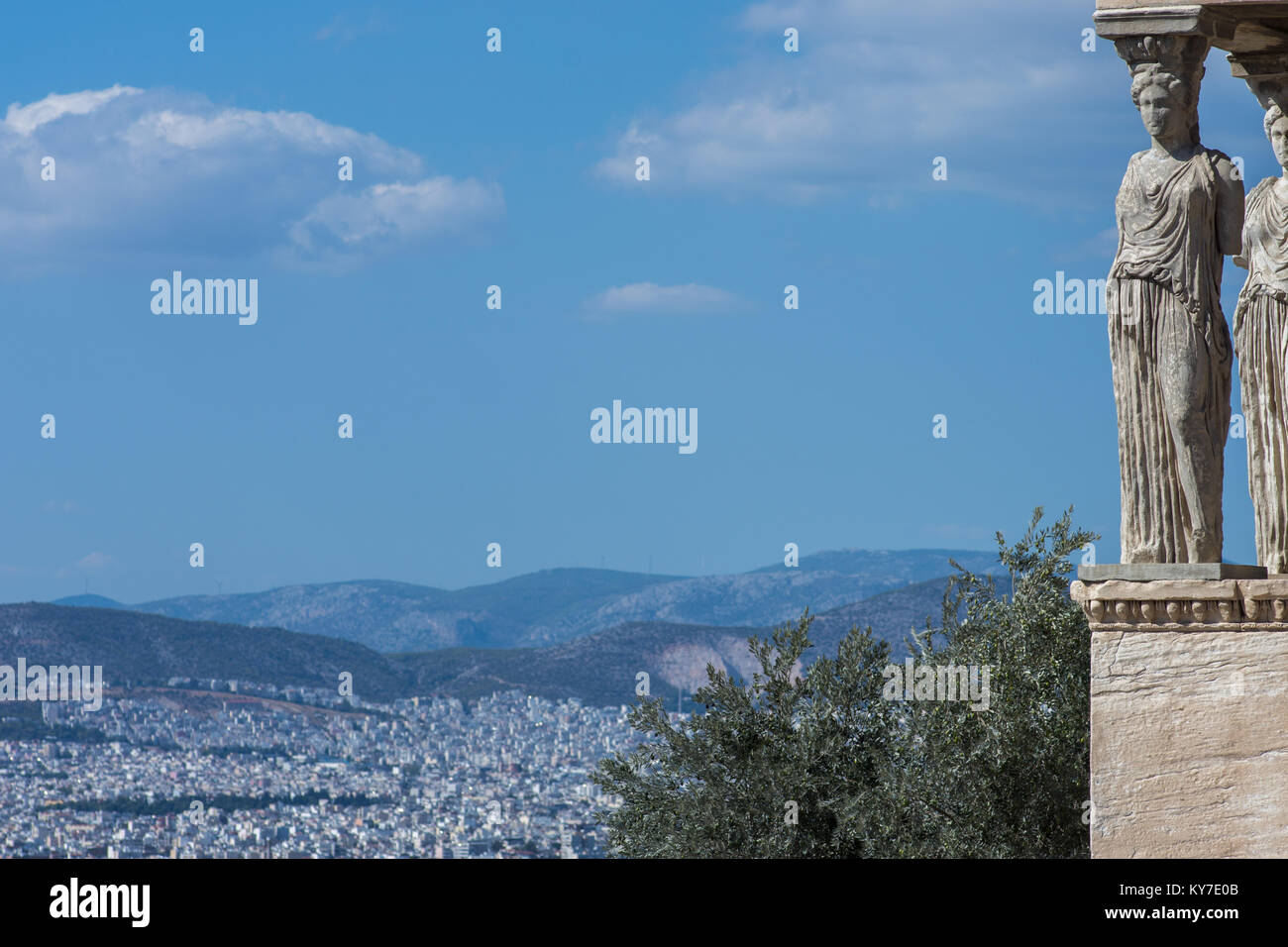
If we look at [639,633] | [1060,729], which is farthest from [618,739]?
[1060,729]

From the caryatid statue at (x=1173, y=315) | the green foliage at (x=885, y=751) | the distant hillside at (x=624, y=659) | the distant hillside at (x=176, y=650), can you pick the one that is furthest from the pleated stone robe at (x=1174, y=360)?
Result: the distant hillside at (x=176, y=650)

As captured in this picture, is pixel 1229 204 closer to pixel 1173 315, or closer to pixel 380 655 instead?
pixel 1173 315

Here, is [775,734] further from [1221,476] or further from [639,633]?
[639,633]

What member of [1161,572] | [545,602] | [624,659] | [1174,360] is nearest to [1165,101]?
[1174,360]

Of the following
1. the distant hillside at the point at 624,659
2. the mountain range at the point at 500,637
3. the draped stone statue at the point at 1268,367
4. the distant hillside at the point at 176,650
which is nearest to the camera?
the draped stone statue at the point at 1268,367

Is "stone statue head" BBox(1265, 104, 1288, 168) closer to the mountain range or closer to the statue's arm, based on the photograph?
the statue's arm

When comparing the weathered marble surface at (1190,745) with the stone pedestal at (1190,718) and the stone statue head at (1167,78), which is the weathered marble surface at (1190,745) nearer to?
the stone pedestal at (1190,718)
